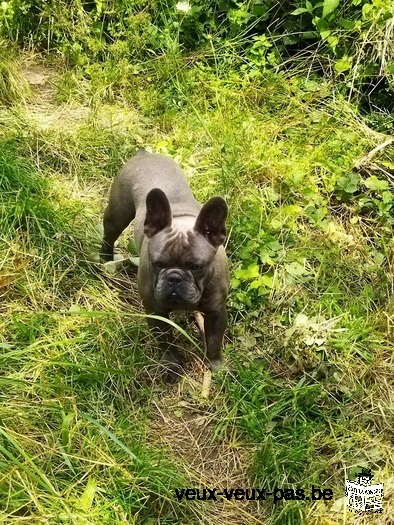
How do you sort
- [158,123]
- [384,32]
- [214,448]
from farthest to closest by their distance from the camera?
[158,123] → [384,32] → [214,448]

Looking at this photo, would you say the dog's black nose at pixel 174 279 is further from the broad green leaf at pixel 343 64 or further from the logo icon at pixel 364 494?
the broad green leaf at pixel 343 64

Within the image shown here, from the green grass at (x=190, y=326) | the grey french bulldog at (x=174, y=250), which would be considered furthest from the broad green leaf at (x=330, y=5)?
the grey french bulldog at (x=174, y=250)

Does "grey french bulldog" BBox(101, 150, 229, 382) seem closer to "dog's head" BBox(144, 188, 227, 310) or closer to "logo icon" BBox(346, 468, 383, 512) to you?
"dog's head" BBox(144, 188, 227, 310)

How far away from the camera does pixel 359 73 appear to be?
5.83 m

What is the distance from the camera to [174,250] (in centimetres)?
393

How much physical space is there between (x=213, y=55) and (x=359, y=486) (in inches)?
157

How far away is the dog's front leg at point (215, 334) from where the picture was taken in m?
4.23

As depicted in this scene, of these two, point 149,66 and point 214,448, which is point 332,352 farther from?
point 149,66

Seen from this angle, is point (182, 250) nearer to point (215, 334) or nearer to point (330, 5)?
point (215, 334)

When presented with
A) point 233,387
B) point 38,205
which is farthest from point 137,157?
point 233,387

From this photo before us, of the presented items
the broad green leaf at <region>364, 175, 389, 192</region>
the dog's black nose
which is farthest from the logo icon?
the broad green leaf at <region>364, 175, 389, 192</region>

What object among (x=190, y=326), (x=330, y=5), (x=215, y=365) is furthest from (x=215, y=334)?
(x=330, y=5)

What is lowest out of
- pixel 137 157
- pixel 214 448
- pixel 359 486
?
pixel 214 448

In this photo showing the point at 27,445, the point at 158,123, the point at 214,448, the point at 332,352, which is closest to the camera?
the point at 27,445
